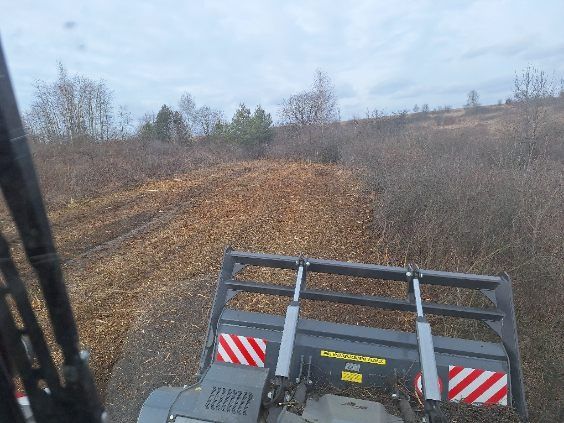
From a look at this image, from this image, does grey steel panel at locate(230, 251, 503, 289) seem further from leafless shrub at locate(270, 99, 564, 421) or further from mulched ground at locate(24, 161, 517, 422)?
leafless shrub at locate(270, 99, 564, 421)

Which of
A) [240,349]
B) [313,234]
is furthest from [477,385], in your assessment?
[313,234]

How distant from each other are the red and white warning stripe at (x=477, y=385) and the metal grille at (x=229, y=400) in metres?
1.59

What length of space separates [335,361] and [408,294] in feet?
2.63

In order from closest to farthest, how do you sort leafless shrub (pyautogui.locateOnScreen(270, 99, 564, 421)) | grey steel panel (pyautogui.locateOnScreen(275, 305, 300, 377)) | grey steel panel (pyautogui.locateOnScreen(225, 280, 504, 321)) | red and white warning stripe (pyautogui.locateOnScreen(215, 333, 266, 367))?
grey steel panel (pyautogui.locateOnScreen(275, 305, 300, 377)), grey steel panel (pyautogui.locateOnScreen(225, 280, 504, 321)), red and white warning stripe (pyautogui.locateOnScreen(215, 333, 266, 367)), leafless shrub (pyautogui.locateOnScreen(270, 99, 564, 421))

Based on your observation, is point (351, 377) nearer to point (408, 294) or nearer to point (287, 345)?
point (287, 345)

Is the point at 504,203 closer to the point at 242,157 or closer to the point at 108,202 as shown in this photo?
the point at 108,202

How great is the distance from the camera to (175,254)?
29.5 feet

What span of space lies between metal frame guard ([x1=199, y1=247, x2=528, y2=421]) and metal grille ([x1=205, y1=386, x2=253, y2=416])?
1010mm

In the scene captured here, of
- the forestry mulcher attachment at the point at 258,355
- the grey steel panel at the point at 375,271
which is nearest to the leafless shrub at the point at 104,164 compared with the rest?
the grey steel panel at the point at 375,271

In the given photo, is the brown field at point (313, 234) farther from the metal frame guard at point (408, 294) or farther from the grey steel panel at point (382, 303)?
the grey steel panel at point (382, 303)

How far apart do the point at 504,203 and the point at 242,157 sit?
2590 cm

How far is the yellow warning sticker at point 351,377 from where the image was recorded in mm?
3283

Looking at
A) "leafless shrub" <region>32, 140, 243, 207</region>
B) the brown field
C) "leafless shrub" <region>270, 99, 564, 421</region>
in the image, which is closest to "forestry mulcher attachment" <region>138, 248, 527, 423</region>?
the brown field

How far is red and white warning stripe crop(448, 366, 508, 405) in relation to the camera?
128 inches
